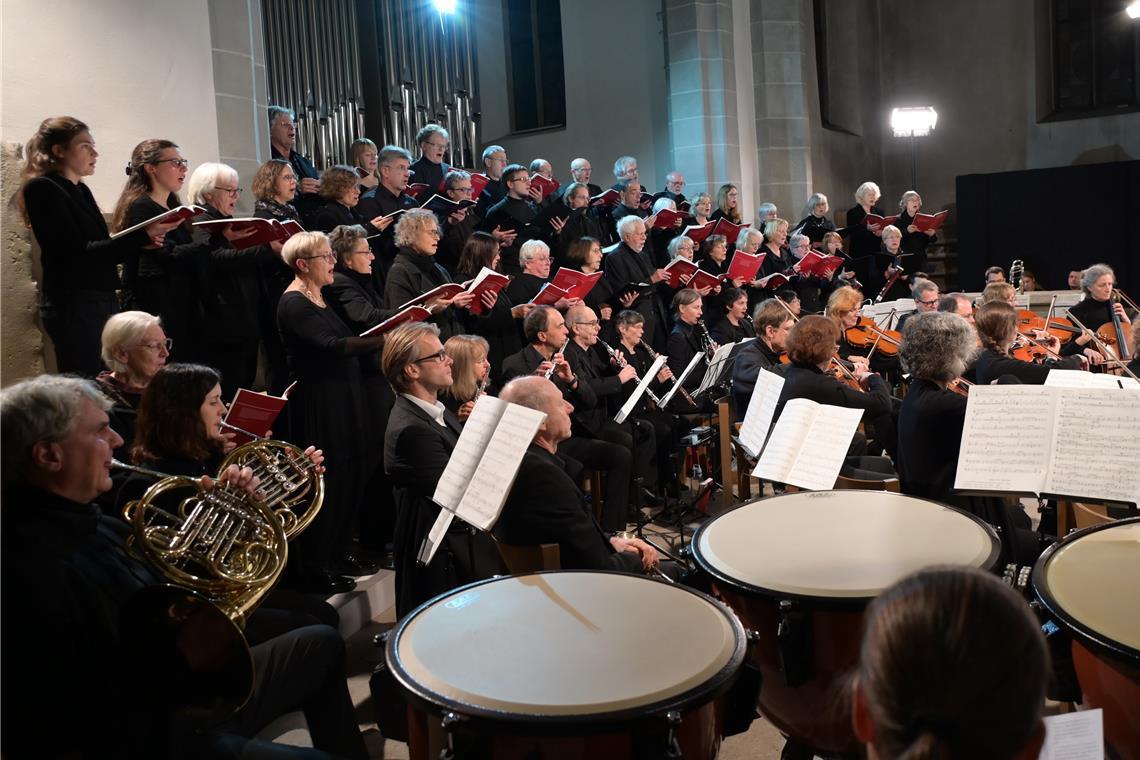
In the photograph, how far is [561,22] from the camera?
12836 millimetres

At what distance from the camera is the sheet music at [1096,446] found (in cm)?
250

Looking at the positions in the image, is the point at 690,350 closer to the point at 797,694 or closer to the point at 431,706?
the point at 797,694

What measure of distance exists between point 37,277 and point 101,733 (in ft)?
9.53

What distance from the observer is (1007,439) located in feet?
8.94

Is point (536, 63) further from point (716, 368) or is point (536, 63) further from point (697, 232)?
point (716, 368)

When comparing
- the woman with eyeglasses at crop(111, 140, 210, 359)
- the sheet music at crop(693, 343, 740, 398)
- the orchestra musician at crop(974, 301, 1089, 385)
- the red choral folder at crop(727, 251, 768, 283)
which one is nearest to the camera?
the woman with eyeglasses at crop(111, 140, 210, 359)

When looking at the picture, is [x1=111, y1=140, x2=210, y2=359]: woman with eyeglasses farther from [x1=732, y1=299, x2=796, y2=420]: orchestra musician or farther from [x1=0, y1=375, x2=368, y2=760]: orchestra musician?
[x1=732, y1=299, x2=796, y2=420]: orchestra musician

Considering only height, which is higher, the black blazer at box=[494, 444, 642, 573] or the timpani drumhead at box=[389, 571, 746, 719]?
the black blazer at box=[494, 444, 642, 573]

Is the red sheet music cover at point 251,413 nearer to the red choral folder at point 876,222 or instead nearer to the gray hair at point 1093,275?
the gray hair at point 1093,275

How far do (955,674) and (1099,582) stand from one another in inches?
48.8

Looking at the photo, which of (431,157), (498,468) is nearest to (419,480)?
(498,468)

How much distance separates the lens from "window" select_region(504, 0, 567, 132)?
13.0 meters

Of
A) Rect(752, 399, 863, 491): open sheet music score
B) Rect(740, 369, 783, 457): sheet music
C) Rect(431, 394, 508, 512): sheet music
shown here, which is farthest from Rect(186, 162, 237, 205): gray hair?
Rect(752, 399, 863, 491): open sheet music score

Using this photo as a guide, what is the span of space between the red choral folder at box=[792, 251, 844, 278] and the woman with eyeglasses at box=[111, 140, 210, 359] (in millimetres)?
6195
